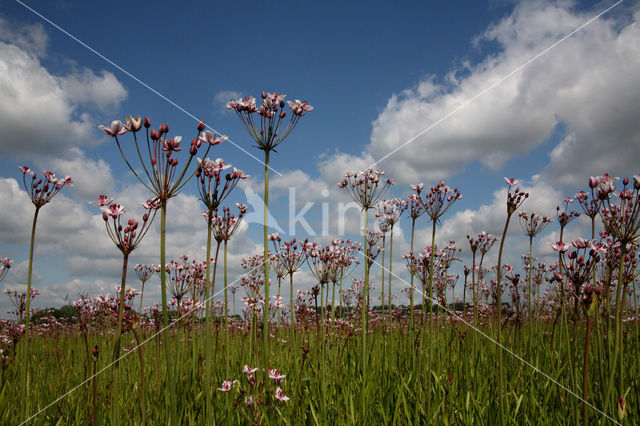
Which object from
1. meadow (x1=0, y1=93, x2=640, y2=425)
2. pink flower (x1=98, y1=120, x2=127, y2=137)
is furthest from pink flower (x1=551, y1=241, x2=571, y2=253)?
pink flower (x1=98, y1=120, x2=127, y2=137)

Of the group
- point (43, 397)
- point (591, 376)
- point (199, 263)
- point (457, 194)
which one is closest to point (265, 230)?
point (199, 263)

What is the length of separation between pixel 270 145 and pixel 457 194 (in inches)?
116

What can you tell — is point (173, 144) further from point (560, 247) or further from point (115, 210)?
point (560, 247)

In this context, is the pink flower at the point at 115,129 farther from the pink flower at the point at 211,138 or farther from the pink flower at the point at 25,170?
the pink flower at the point at 25,170

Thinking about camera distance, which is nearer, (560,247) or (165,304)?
(165,304)

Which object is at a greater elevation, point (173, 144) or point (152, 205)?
point (173, 144)

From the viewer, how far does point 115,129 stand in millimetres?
2977

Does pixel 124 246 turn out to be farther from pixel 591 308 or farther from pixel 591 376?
pixel 591 376

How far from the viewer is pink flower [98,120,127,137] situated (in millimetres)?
2945

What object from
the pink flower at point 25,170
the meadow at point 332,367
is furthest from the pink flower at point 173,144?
the pink flower at point 25,170

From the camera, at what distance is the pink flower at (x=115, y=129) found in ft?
9.66

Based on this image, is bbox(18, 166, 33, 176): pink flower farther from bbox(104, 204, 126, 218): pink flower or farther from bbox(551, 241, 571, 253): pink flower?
bbox(551, 241, 571, 253): pink flower

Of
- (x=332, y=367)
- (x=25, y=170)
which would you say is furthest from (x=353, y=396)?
(x=25, y=170)

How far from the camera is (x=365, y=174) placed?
18.9ft
